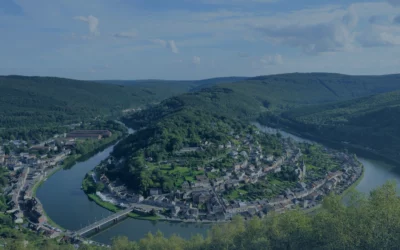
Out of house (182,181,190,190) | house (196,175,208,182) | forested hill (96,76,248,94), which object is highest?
forested hill (96,76,248,94)

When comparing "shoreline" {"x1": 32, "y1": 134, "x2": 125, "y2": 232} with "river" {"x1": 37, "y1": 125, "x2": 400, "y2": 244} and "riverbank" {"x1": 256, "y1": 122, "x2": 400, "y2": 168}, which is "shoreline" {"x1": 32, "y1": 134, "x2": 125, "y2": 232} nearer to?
"river" {"x1": 37, "y1": 125, "x2": 400, "y2": 244}

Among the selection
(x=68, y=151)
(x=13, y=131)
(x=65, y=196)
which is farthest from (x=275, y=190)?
(x=13, y=131)

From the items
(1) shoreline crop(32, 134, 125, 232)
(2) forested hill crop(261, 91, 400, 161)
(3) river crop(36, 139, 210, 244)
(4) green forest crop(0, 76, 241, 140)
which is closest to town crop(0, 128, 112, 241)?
(1) shoreline crop(32, 134, 125, 232)

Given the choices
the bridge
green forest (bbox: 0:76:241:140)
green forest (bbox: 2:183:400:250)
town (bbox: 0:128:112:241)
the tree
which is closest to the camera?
green forest (bbox: 2:183:400:250)

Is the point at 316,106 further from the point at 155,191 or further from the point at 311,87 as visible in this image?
the point at 155,191

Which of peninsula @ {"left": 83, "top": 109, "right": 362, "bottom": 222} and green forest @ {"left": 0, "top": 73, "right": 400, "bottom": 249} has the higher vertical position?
green forest @ {"left": 0, "top": 73, "right": 400, "bottom": 249}

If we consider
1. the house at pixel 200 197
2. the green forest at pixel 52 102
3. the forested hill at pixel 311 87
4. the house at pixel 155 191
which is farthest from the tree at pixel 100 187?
the forested hill at pixel 311 87

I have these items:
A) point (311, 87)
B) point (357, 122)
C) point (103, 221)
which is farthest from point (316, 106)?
point (103, 221)
